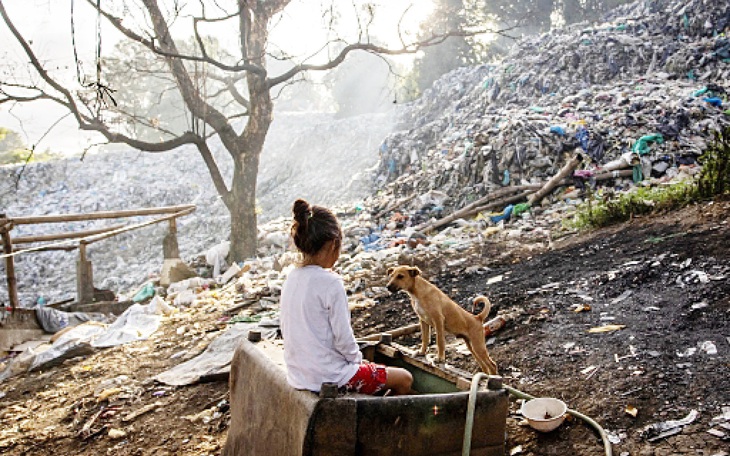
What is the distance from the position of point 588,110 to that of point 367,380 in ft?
31.9

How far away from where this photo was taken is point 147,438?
3.56 metres

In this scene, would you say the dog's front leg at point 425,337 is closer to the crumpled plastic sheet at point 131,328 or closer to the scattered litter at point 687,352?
the scattered litter at point 687,352

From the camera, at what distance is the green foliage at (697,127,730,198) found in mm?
5594

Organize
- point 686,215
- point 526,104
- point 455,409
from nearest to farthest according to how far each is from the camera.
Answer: point 455,409 < point 686,215 < point 526,104

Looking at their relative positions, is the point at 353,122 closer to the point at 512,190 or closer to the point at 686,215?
the point at 512,190

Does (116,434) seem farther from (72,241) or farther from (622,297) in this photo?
(72,241)

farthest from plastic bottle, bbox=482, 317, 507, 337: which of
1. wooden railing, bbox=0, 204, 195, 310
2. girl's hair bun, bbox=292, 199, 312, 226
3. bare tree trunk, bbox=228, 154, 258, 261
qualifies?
bare tree trunk, bbox=228, 154, 258, 261

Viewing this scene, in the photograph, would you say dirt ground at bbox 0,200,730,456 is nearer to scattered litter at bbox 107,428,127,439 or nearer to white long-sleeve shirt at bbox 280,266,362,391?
scattered litter at bbox 107,428,127,439

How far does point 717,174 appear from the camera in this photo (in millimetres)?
5645

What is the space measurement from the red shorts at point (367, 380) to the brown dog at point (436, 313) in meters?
0.50

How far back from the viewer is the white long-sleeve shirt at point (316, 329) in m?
2.21

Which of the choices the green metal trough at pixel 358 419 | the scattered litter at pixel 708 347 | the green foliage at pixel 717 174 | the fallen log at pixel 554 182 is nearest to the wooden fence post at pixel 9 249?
the green metal trough at pixel 358 419

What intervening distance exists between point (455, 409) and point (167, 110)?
29422 mm

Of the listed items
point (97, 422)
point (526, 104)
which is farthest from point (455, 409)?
point (526, 104)
